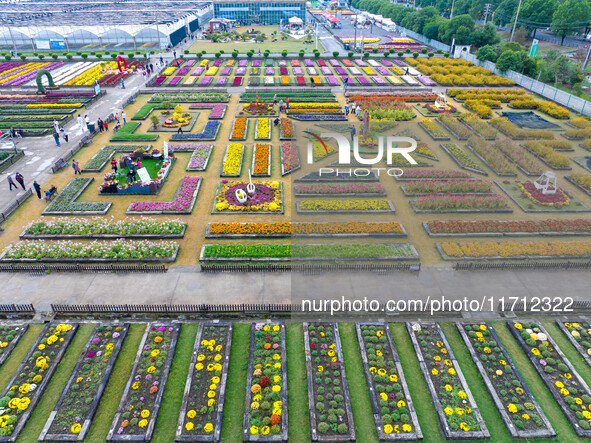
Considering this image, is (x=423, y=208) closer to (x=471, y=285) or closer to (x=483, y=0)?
(x=471, y=285)

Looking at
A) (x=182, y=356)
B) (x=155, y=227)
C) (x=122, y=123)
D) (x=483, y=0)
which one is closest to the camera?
(x=182, y=356)

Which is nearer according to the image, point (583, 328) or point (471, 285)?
point (583, 328)

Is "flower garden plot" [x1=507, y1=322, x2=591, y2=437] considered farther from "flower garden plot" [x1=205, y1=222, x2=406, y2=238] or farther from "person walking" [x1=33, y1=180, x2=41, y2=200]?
"person walking" [x1=33, y1=180, x2=41, y2=200]

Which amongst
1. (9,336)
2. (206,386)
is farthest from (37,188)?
(206,386)

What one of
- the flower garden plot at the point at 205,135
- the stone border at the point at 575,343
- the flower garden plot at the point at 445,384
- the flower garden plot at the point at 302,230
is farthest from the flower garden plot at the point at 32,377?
the flower garden plot at the point at 205,135

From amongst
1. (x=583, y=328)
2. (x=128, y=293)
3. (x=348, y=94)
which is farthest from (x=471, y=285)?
(x=348, y=94)

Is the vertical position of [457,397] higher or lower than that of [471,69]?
lower

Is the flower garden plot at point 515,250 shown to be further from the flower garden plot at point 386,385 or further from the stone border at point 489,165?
the stone border at point 489,165

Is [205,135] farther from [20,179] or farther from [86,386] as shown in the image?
[86,386]
